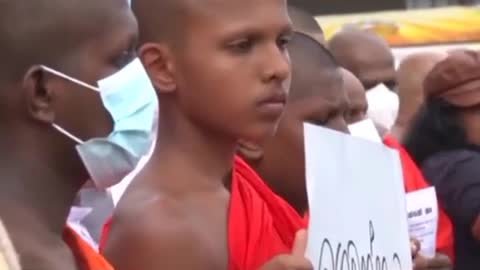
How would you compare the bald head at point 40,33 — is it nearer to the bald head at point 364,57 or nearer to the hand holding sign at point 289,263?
the hand holding sign at point 289,263

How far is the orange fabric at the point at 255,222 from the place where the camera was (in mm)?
2539

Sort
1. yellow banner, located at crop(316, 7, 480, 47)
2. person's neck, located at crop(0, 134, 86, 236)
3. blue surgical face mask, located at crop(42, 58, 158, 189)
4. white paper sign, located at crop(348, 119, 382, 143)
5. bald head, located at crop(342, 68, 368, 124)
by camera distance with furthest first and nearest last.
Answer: yellow banner, located at crop(316, 7, 480, 47) → bald head, located at crop(342, 68, 368, 124) → white paper sign, located at crop(348, 119, 382, 143) → blue surgical face mask, located at crop(42, 58, 158, 189) → person's neck, located at crop(0, 134, 86, 236)

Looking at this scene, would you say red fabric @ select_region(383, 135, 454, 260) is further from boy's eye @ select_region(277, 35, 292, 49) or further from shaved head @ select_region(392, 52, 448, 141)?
boy's eye @ select_region(277, 35, 292, 49)

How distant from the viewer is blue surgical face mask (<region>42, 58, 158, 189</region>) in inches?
91.0

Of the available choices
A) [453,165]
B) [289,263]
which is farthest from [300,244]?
[453,165]

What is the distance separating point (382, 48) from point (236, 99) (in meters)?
3.17

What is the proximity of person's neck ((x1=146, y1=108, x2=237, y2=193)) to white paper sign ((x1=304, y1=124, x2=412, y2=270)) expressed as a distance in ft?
0.68

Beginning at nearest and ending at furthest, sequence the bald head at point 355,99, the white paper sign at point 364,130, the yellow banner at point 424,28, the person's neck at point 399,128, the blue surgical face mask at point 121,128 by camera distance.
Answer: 1. the blue surgical face mask at point 121,128
2. the white paper sign at point 364,130
3. the bald head at point 355,99
4. the person's neck at point 399,128
5. the yellow banner at point 424,28

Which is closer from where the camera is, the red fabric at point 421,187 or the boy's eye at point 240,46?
the boy's eye at point 240,46

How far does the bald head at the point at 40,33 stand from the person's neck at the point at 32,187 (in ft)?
0.46

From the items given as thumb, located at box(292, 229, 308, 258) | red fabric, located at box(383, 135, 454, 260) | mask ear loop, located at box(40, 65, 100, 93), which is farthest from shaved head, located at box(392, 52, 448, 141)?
mask ear loop, located at box(40, 65, 100, 93)

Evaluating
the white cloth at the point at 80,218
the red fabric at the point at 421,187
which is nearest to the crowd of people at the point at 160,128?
the white cloth at the point at 80,218

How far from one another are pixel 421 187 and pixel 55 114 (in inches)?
79.8

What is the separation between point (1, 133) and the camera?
223 centimetres
